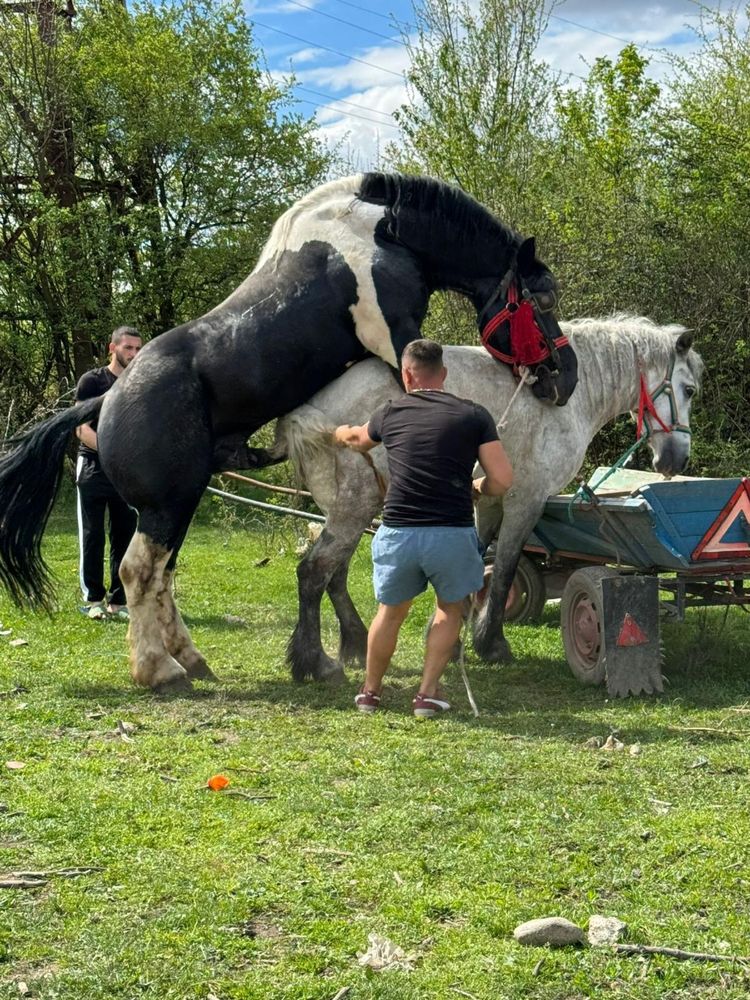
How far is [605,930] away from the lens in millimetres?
3277

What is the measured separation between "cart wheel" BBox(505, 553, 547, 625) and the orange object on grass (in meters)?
4.42

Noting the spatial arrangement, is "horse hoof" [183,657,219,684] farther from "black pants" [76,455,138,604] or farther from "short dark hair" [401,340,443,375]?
"short dark hair" [401,340,443,375]

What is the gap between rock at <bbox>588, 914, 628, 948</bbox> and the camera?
3232 mm

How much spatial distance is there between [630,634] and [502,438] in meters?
1.56

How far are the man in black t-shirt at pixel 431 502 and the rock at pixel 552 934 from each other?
8.62ft

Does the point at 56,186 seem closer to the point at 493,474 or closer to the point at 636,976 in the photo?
the point at 493,474

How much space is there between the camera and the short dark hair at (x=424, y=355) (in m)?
5.82

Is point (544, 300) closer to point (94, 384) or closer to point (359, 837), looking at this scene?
point (94, 384)

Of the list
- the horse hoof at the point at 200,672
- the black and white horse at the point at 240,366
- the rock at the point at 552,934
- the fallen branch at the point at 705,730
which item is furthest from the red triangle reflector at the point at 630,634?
the rock at the point at 552,934

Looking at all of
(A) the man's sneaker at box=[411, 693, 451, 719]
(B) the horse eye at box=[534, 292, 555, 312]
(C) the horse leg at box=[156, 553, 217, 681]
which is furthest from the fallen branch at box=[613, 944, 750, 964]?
(B) the horse eye at box=[534, 292, 555, 312]

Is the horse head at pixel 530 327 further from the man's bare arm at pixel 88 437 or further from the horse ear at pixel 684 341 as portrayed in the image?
the man's bare arm at pixel 88 437

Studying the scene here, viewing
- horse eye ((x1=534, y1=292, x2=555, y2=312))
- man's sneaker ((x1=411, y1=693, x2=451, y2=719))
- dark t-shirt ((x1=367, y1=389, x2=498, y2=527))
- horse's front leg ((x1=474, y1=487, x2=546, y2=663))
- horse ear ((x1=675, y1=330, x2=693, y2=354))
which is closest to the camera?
dark t-shirt ((x1=367, y1=389, x2=498, y2=527))

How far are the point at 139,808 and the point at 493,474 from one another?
2.37 metres

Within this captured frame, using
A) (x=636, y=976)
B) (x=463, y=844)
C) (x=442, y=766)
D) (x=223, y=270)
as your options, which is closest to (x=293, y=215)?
(x=442, y=766)
